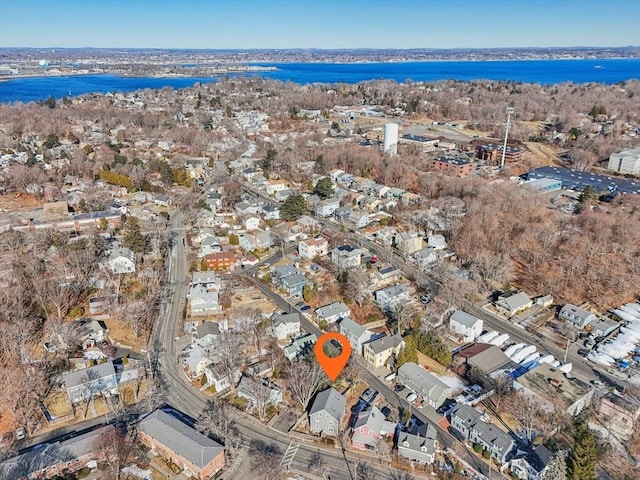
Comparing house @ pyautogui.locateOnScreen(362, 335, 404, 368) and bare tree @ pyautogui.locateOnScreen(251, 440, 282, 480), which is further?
house @ pyautogui.locateOnScreen(362, 335, 404, 368)

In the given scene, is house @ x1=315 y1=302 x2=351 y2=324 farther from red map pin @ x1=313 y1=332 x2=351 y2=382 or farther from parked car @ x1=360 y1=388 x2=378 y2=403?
parked car @ x1=360 y1=388 x2=378 y2=403

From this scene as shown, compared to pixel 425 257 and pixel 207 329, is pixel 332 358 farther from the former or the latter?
pixel 425 257

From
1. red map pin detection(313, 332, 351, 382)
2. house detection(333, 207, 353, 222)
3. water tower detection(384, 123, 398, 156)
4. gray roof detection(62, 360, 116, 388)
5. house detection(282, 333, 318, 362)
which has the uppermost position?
water tower detection(384, 123, 398, 156)

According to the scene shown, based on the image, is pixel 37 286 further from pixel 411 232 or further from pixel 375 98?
pixel 375 98

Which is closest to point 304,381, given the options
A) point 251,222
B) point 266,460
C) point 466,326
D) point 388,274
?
point 266,460

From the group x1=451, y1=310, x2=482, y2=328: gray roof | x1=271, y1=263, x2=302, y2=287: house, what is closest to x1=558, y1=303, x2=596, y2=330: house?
x1=451, y1=310, x2=482, y2=328: gray roof

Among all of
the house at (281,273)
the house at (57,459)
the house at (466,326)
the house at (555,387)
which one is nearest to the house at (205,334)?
the house at (281,273)

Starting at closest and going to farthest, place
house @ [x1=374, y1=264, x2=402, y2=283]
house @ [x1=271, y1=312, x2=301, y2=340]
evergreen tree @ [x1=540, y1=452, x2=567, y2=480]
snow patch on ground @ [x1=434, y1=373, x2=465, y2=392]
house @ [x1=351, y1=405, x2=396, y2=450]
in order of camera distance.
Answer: evergreen tree @ [x1=540, y1=452, x2=567, y2=480] < house @ [x1=351, y1=405, x2=396, y2=450] < snow patch on ground @ [x1=434, y1=373, x2=465, y2=392] < house @ [x1=271, y1=312, x2=301, y2=340] < house @ [x1=374, y1=264, x2=402, y2=283]

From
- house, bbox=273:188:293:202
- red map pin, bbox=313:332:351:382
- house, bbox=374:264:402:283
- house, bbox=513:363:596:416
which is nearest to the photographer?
house, bbox=513:363:596:416
